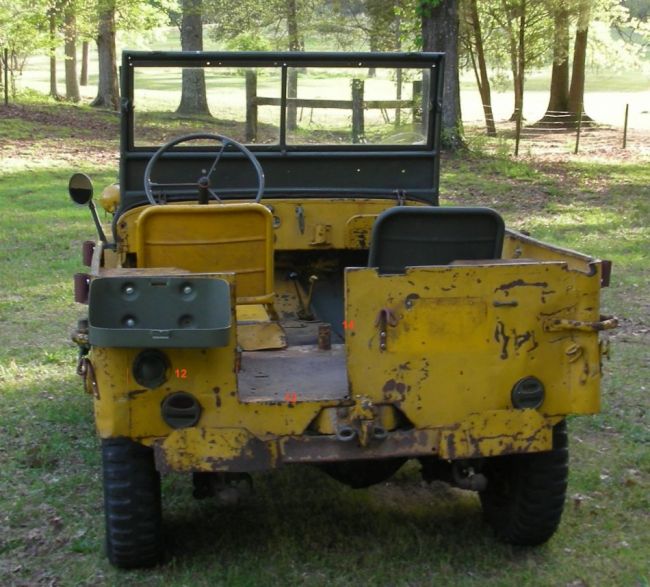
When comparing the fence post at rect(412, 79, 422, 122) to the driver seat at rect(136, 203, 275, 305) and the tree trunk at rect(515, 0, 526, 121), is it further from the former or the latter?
the tree trunk at rect(515, 0, 526, 121)

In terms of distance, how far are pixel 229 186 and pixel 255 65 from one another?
692 millimetres

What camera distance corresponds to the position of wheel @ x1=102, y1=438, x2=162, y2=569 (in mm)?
4094

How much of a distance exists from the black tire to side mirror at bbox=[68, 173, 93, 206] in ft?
8.05

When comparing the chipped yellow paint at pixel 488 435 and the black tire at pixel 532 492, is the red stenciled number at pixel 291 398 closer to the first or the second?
the chipped yellow paint at pixel 488 435

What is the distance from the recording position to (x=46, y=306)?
9328 millimetres

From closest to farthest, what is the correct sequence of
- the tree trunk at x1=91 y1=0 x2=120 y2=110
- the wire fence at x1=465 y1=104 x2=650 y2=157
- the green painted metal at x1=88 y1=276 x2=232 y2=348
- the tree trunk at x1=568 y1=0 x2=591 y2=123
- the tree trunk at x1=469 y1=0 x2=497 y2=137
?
the green painted metal at x1=88 y1=276 x2=232 y2=348, the wire fence at x1=465 y1=104 x2=650 y2=157, the tree trunk at x1=469 y1=0 x2=497 y2=137, the tree trunk at x1=568 y1=0 x2=591 y2=123, the tree trunk at x1=91 y1=0 x2=120 y2=110

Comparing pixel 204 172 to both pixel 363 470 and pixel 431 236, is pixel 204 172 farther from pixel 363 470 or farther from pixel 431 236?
pixel 363 470

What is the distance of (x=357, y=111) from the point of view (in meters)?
6.33

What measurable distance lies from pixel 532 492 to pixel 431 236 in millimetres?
1138

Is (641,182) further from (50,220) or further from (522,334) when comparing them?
(522,334)

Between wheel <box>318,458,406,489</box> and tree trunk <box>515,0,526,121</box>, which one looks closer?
wheel <box>318,458,406,489</box>

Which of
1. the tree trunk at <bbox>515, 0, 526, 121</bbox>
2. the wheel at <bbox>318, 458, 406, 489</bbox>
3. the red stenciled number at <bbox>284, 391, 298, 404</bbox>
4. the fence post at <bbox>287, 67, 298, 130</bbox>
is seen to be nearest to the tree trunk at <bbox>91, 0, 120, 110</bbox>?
the tree trunk at <bbox>515, 0, 526, 121</bbox>

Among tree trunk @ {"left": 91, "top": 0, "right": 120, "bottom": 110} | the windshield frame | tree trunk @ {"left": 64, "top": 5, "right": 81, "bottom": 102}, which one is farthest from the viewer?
tree trunk @ {"left": 64, "top": 5, "right": 81, "bottom": 102}

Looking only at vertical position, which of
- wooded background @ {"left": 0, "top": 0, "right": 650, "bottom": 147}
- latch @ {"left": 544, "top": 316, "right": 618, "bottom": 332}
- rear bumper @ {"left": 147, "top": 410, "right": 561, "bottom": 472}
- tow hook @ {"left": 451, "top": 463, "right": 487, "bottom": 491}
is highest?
wooded background @ {"left": 0, "top": 0, "right": 650, "bottom": 147}
